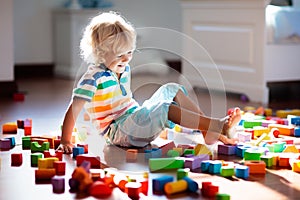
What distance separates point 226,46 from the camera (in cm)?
368

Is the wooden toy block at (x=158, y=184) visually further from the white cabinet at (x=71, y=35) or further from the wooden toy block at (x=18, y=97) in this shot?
the white cabinet at (x=71, y=35)

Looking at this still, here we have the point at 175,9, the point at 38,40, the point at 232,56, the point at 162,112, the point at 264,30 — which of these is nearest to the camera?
the point at 162,112

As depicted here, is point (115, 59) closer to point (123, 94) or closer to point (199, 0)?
point (123, 94)

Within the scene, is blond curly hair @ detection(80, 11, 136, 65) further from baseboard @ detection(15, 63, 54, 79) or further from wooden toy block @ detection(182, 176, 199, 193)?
baseboard @ detection(15, 63, 54, 79)

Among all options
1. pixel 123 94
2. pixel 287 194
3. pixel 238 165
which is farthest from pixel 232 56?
pixel 287 194

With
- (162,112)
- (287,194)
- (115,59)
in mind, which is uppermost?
(115,59)

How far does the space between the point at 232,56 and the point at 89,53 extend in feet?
5.33

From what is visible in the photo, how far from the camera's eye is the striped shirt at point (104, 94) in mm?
2086

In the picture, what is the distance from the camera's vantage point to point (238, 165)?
1.92 meters

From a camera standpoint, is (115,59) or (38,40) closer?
(115,59)

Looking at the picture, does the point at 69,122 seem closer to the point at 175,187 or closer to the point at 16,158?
the point at 16,158

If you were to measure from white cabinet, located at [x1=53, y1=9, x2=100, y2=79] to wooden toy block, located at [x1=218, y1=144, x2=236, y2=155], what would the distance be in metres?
2.54

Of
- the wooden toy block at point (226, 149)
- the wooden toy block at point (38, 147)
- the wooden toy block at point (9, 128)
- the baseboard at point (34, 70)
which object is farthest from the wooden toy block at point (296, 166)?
the baseboard at point (34, 70)

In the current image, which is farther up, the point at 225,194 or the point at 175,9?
the point at 175,9
